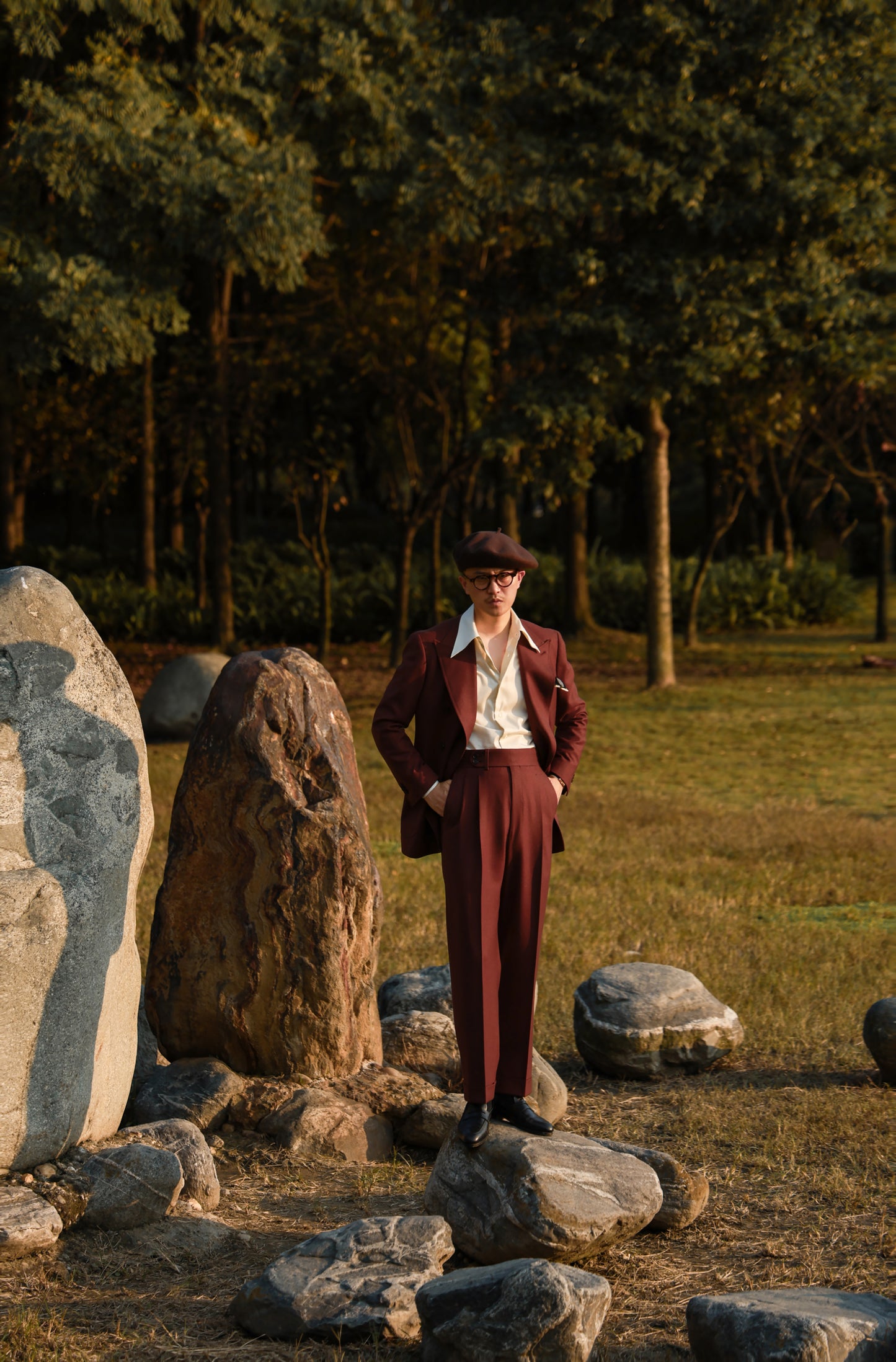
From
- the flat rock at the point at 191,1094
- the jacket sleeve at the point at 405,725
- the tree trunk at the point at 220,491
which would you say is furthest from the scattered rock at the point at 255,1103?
the tree trunk at the point at 220,491

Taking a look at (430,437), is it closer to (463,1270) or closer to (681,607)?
(681,607)

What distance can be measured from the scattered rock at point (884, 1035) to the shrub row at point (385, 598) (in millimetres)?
19444

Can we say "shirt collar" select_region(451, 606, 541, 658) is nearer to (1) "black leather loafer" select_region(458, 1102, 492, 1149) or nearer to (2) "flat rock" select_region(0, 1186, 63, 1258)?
(1) "black leather loafer" select_region(458, 1102, 492, 1149)

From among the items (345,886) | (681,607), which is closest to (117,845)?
(345,886)

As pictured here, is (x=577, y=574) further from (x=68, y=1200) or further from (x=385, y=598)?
(x=68, y=1200)

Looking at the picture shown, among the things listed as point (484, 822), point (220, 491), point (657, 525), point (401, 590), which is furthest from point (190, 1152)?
point (401, 590)

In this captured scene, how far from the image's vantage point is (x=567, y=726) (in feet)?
16.4

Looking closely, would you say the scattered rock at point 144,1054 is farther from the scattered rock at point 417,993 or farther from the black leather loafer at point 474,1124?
the black leather loafer at point 474,1124

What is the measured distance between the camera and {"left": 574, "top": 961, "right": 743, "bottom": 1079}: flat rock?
6395mm

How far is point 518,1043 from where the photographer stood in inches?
192

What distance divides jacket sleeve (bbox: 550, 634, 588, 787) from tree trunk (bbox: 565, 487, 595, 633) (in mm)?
20565

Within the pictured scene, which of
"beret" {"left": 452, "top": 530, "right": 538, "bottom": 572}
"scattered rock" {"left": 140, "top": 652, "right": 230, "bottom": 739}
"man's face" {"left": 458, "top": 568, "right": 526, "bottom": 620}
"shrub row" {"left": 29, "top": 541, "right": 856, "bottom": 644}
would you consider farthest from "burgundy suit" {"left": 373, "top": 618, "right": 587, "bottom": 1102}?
"shrub row" {"left": 29, "top": 541, "right": 856, "bottom": 644}

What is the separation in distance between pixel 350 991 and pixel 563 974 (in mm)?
2162

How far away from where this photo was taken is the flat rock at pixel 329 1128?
5.49 m
